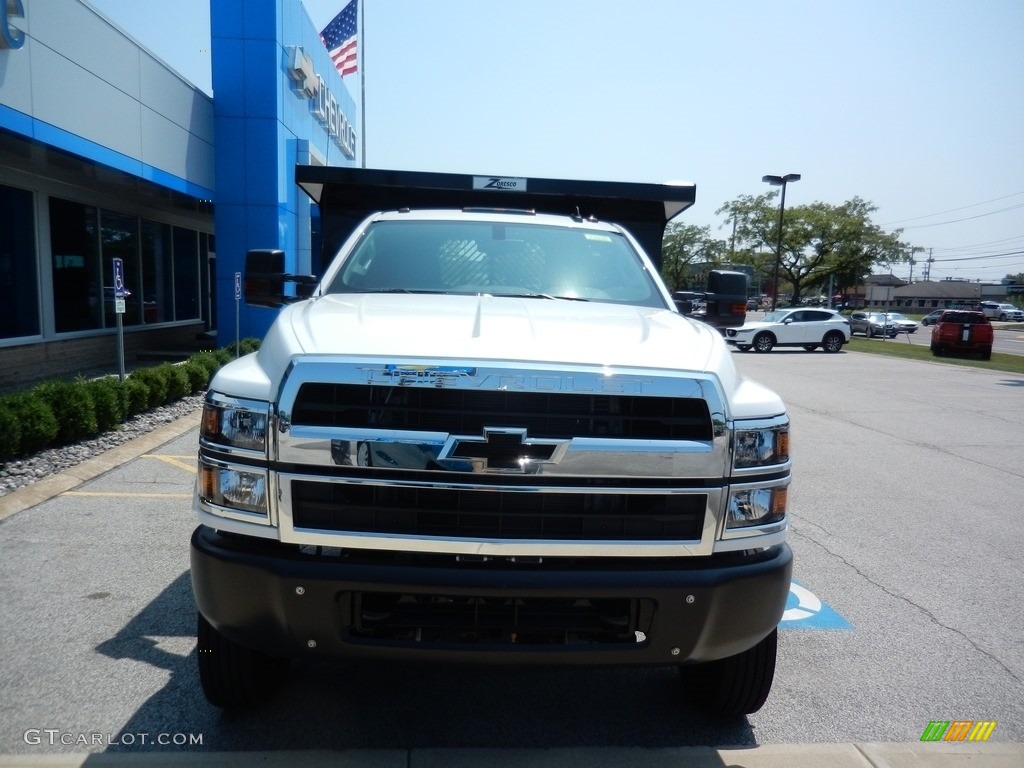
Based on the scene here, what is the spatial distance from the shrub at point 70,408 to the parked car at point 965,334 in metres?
27.1

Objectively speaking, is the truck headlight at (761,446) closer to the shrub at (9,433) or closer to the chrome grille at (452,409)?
the chrome grille at (452,409)

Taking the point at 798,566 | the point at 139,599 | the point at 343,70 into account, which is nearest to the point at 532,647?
the point at 139,599

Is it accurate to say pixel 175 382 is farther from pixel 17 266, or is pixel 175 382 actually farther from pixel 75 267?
pixel 75 267

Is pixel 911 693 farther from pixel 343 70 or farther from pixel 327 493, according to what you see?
pixel 343 70

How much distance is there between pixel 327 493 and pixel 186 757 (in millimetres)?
1140

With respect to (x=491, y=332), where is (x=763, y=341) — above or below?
below

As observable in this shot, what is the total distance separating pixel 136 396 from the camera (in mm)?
9258

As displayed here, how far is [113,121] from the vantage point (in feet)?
40.4

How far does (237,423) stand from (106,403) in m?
6.60

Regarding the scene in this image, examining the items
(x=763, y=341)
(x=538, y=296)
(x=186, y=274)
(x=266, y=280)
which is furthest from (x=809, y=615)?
(x=763, y=341)

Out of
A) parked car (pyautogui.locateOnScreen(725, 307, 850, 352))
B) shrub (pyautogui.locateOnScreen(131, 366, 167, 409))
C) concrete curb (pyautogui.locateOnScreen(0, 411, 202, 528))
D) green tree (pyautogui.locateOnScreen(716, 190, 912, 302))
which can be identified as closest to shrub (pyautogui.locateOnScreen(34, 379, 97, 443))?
concrete curb (pyautogui.locateOnScreen(0, 411, 202, 528))

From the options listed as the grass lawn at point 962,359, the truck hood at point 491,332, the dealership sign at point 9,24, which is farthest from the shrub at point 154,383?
the grass lawn at point 962,359

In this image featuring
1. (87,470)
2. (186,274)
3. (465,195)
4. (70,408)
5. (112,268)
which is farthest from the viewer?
(186,274)

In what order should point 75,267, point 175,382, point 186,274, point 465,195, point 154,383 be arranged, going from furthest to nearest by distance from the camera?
1. point 186,274
2. point 75,267
3. point 175,382
4. point 154,383
5. point 465,195
